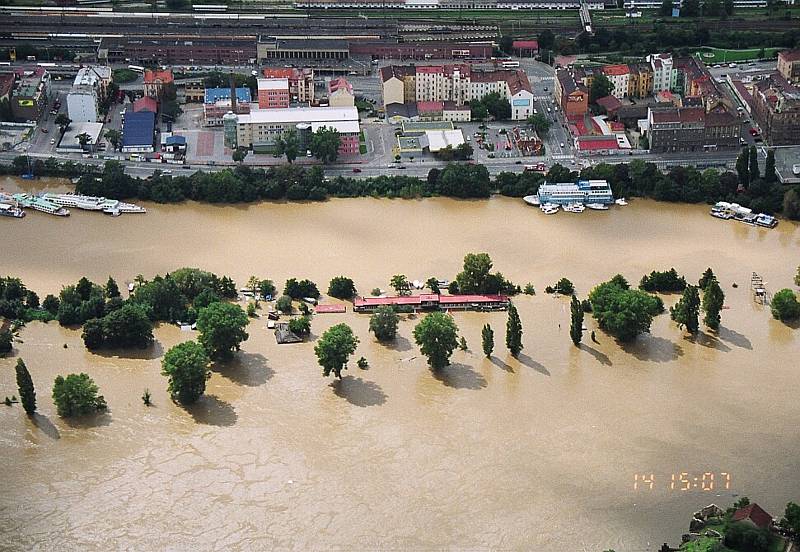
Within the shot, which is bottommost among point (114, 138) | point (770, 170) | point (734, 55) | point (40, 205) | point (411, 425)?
Answer: point (411, 425)

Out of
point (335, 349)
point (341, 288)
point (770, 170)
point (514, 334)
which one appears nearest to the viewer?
point (335, 349)

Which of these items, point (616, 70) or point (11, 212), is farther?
point (616, 70)

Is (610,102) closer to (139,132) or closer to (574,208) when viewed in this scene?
(574,208)

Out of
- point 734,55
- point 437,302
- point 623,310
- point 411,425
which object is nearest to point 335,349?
point 411,425

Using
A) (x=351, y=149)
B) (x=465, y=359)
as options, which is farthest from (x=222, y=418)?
(x=351, y=149)

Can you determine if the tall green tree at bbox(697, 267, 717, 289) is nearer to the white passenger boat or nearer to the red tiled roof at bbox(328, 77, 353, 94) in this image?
the white passenger boat

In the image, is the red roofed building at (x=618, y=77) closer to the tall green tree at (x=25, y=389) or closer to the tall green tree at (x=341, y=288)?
the tall green tree at (x=341, y=288)

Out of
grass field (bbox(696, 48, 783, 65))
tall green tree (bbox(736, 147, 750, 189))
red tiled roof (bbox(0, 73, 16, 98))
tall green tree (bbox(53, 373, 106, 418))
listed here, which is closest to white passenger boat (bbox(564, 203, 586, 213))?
tall green tree (bbox(736, 147, 750, 189))
